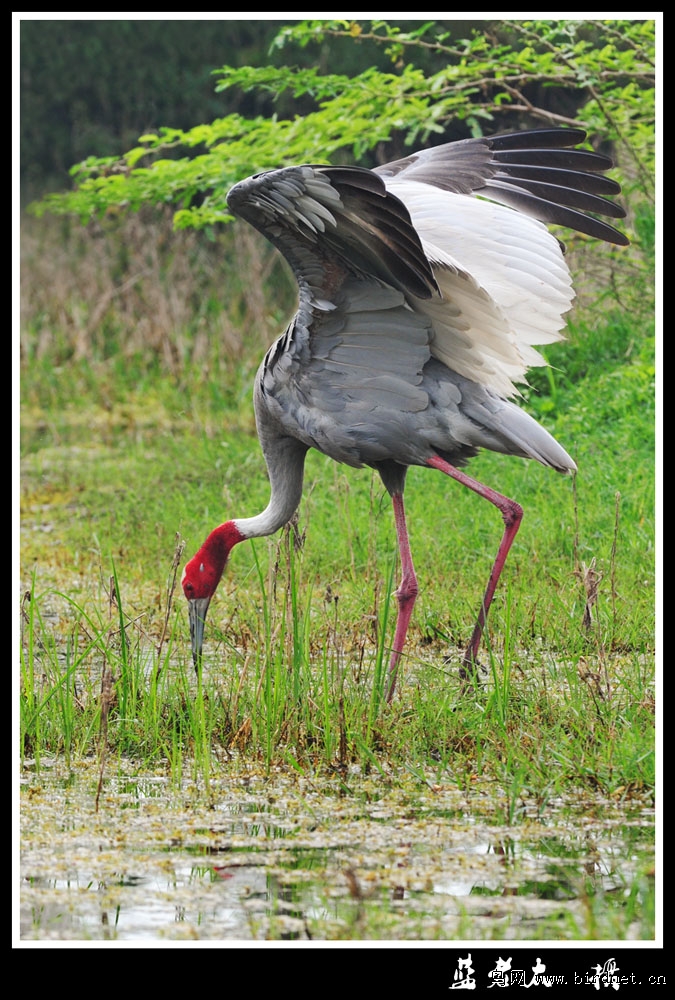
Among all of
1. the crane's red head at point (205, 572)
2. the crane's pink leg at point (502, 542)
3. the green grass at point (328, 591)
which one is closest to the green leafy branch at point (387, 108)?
the green grass at point (328, 591)

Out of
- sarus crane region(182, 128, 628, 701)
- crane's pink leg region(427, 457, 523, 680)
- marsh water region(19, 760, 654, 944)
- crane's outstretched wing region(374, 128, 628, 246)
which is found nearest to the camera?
marsh water region(19, 760, 654, 944)

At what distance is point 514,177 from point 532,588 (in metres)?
1.60

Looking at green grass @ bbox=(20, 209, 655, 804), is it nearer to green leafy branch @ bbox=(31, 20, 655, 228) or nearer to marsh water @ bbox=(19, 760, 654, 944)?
marsh water @ bbox=(19, 760, 654, 944)

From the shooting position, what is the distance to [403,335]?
4512 mm

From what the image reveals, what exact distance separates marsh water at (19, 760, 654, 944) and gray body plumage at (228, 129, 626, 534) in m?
1.25

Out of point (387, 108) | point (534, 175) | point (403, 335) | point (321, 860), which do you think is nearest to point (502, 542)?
point (403, 335)

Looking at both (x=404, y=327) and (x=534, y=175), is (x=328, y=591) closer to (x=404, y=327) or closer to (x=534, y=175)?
(x=404, y=327)

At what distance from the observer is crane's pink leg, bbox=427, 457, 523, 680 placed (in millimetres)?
4477

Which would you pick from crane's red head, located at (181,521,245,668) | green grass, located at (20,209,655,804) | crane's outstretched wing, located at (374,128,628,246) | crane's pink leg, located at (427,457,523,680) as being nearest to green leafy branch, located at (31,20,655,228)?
green grass, located at (20,209,655,804)

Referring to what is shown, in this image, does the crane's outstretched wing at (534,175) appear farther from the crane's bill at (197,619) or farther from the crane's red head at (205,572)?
the crane's bill at (197,619)

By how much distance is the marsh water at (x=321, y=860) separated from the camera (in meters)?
2.99

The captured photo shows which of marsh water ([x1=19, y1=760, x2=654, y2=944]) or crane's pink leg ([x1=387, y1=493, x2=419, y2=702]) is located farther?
crane's pink leg ([x1=387, y1=493, x2=419, y2=702])

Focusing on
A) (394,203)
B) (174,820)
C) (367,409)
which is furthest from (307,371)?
(174,820)

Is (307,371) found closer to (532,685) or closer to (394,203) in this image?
(394,203)
